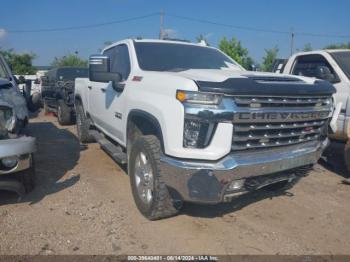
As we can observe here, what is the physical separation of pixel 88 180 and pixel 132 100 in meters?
1.71

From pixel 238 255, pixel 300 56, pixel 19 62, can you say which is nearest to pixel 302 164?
pixel 238 255

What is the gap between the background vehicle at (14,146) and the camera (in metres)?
3.86

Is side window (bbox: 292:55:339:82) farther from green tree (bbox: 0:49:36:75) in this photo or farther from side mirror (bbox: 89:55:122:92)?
green tree (bbox: 0:49:36:75)

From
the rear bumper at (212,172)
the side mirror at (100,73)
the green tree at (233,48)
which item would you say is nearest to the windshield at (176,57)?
the side mirror at (100,73)

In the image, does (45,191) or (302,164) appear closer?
(302,164)

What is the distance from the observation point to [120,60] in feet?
17.1

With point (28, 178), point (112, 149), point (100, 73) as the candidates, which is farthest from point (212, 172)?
point (28, 178)

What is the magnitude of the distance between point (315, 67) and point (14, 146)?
5612mm

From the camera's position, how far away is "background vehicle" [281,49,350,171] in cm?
576

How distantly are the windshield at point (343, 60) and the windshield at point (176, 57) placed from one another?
2333 millimetres

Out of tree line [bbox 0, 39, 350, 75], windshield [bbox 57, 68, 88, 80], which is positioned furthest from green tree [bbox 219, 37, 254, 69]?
windshield [bbox 57, 68, 88, 80]

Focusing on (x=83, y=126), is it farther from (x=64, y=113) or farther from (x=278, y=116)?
(x=278, y=116)

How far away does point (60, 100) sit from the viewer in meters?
10.4

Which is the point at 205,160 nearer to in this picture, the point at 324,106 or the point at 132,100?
the point at 132,100
